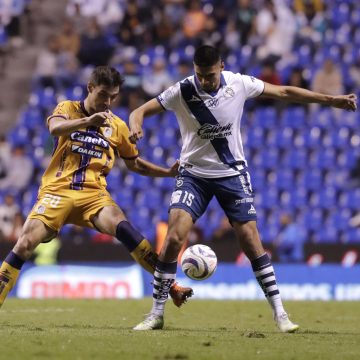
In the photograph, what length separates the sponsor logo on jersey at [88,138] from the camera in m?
9.28

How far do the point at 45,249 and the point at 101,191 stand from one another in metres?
7.75

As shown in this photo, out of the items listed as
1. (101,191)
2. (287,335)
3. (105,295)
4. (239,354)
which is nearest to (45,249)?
(105,295)

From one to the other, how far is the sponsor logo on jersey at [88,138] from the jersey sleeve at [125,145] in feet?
0.75

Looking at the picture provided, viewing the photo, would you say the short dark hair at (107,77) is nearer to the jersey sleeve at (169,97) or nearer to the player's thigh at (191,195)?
the jersey sleeve at (169,97)

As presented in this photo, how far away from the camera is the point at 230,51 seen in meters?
22.2


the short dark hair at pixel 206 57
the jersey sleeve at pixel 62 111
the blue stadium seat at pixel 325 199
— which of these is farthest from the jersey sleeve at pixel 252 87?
the blue stadium seat at pixel 325 199

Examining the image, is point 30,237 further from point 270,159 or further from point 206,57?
point 270,159

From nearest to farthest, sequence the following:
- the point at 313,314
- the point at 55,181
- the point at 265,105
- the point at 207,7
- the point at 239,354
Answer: the point at 239,354, the point at 55,181, the point at 313,314, the point at 265,105, the point at 207,7

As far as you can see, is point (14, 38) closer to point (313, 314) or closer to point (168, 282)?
point (313, 314)

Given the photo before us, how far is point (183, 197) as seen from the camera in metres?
8.59

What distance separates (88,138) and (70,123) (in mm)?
868

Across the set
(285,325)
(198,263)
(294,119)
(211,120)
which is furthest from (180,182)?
(294,119)

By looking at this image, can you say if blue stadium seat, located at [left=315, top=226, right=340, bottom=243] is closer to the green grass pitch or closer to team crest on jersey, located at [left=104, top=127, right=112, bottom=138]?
the green grass pitch

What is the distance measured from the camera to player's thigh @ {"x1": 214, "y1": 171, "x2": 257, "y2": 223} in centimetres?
865
